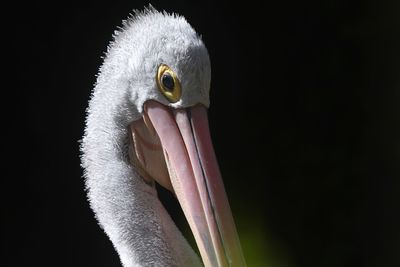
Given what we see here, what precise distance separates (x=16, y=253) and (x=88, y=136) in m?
1.46

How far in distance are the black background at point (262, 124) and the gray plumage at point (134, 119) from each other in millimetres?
1327

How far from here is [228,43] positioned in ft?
12.0

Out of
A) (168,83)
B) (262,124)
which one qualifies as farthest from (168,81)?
(262,124)

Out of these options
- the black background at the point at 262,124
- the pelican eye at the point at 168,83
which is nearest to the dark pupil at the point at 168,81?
the pelican eye at the point at 168,83

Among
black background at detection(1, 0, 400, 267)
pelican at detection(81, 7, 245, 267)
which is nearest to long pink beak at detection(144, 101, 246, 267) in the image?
pelican at detection(81, 7, 245, 267)

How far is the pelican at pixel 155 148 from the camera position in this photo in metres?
1.94

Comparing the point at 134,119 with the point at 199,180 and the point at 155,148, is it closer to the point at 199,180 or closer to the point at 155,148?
the point at 155,148

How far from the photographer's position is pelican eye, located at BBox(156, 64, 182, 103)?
198 centimetres

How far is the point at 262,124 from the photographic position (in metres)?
3.86

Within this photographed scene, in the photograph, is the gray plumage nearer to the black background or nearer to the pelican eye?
the pelican eye

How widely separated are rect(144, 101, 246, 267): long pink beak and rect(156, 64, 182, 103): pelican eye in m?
0.04

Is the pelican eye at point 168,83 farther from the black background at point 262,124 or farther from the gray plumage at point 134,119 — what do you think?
the black background at point 262,124

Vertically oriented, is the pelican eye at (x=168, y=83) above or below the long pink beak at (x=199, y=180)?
above

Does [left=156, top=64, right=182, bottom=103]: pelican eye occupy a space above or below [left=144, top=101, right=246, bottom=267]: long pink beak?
above
